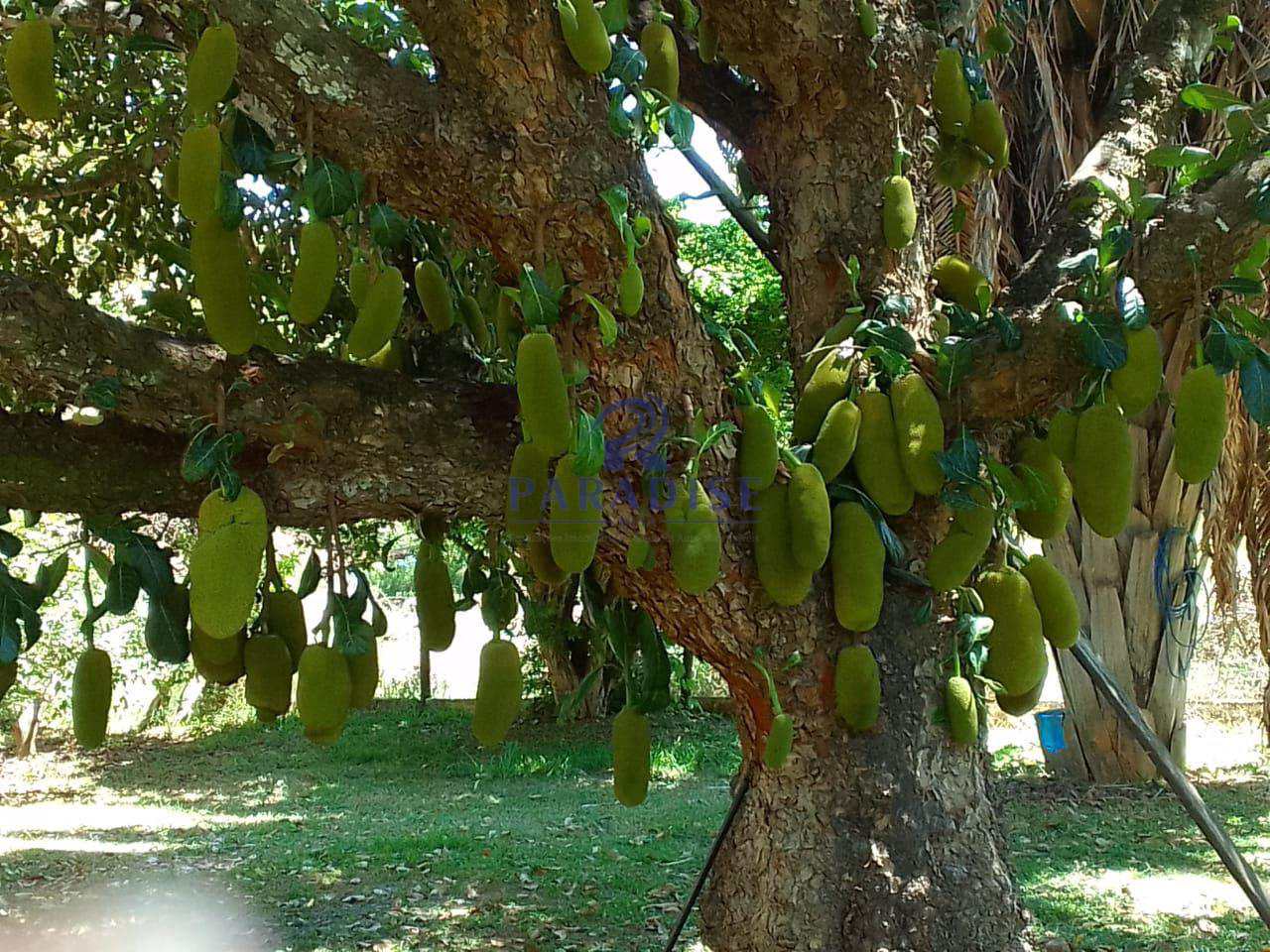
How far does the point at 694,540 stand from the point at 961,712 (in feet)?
1.72

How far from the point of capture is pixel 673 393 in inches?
59.0

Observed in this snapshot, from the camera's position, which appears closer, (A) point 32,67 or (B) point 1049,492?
(A) point 32,67

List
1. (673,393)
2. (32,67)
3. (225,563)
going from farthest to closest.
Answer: (673,393) → (32,67) → (225,563)

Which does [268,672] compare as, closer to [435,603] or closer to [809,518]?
[435,603]

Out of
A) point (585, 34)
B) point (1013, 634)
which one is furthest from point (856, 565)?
point (585, 34)

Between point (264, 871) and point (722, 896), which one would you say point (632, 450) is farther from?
point (264, 871)

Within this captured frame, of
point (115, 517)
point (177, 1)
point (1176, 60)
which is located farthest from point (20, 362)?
point (1176, 60)

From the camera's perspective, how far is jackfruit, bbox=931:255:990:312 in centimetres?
188

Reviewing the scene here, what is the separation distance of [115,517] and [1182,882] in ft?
8.98

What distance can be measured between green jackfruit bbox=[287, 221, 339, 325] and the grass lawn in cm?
140

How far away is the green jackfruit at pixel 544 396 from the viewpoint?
124cm

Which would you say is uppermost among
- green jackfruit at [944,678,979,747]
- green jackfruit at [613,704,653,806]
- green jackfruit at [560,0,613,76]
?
green jackfruit at [560,0,613,76]

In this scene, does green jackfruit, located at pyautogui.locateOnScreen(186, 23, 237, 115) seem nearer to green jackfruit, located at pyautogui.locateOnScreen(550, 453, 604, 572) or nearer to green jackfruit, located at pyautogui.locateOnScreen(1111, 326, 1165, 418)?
green jackfruit, located at pyautogui.locateOnScreen(550, 453, 604, 572)

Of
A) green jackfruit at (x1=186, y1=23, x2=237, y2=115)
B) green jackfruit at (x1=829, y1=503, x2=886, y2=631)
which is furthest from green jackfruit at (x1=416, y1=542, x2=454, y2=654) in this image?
green jackfruit at (x1=186, y1=23, x2=237, y2=115)
